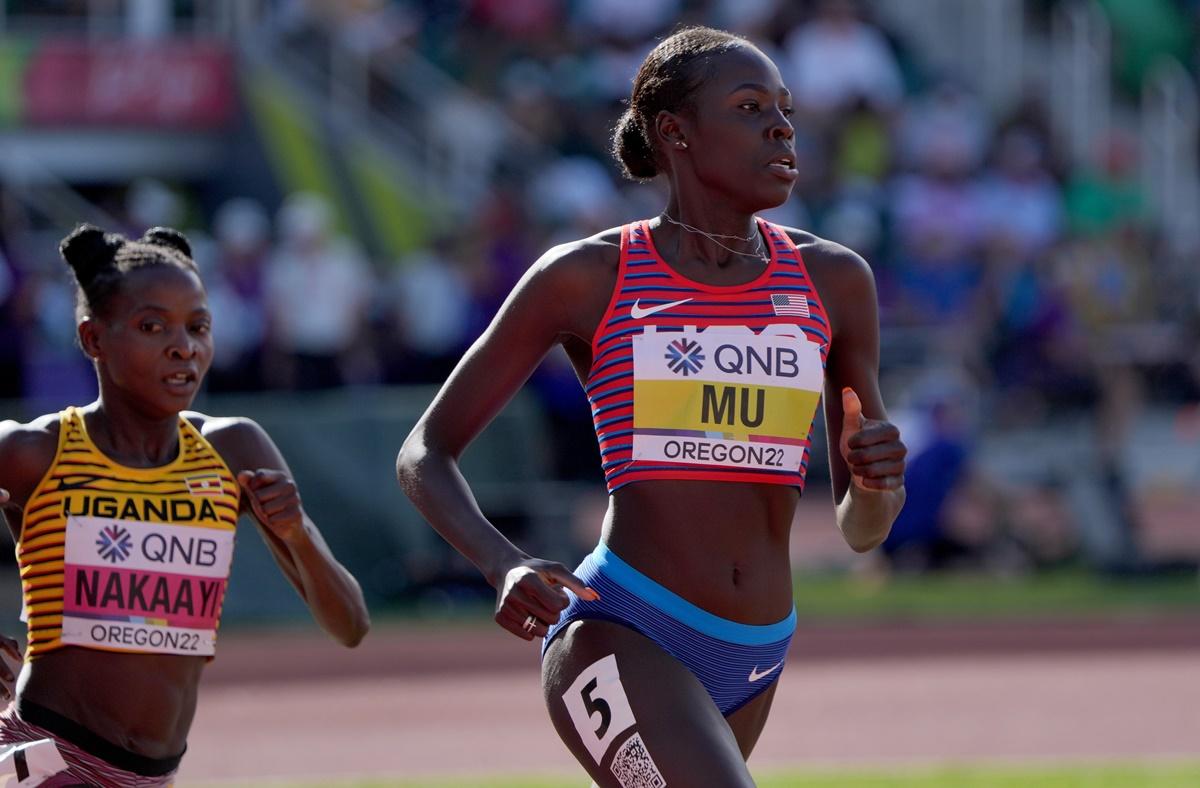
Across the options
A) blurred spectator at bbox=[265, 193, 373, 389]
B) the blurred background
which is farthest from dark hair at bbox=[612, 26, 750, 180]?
blurred spectator at bbox=[265, 193, 373, 389]

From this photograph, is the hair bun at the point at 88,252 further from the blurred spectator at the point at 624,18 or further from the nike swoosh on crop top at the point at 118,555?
the blurred spectator at the point at 624,18

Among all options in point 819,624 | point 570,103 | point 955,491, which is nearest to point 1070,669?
point 819,624

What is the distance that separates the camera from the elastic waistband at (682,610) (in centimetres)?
444

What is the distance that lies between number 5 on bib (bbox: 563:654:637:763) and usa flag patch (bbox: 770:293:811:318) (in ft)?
2.81

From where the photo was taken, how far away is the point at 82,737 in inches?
183

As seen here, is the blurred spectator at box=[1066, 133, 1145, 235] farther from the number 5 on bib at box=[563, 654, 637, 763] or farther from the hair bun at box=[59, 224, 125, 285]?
the number 5 on bib at box=[563, 654, 637, 763]

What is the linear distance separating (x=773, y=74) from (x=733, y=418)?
0.78 metres

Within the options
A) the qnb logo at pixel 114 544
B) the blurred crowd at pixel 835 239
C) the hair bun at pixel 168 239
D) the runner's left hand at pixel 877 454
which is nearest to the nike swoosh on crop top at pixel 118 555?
the qnb logo at pixel 114 544

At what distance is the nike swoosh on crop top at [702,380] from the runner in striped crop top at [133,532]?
80 cm

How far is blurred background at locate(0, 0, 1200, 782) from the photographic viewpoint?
14.6 metres

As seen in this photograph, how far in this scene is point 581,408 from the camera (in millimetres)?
15844

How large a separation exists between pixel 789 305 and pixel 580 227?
461 inches

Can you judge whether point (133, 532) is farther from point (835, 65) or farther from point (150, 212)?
point (835, 65)

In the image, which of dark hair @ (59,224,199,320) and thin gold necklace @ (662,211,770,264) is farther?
dark hair @ (59,224,199,320)
